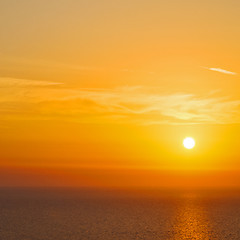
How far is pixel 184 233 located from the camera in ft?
391

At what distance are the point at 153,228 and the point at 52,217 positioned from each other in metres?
43.2

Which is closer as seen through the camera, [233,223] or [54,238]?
[54,238]

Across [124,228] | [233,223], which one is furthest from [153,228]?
[233,223]

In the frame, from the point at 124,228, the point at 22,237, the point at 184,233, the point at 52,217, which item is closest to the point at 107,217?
the point at 52,217

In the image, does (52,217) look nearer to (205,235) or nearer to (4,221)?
(4,221)

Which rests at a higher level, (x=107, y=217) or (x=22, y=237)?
(x=107, y=217)

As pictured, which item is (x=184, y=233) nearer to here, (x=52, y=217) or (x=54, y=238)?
(x=54, y=238)

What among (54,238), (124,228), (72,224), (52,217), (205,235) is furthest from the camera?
(52,217)

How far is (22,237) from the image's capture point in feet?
352

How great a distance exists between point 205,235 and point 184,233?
5.35 m

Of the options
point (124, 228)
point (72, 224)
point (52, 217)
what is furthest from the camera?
point (52, 217)

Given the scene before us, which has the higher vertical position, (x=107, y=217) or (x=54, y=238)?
(x=107, y=217)

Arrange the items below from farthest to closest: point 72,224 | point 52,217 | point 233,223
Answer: point 52,217
point 233,223
point 72,224

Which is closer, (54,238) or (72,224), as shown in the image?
(54,238)
